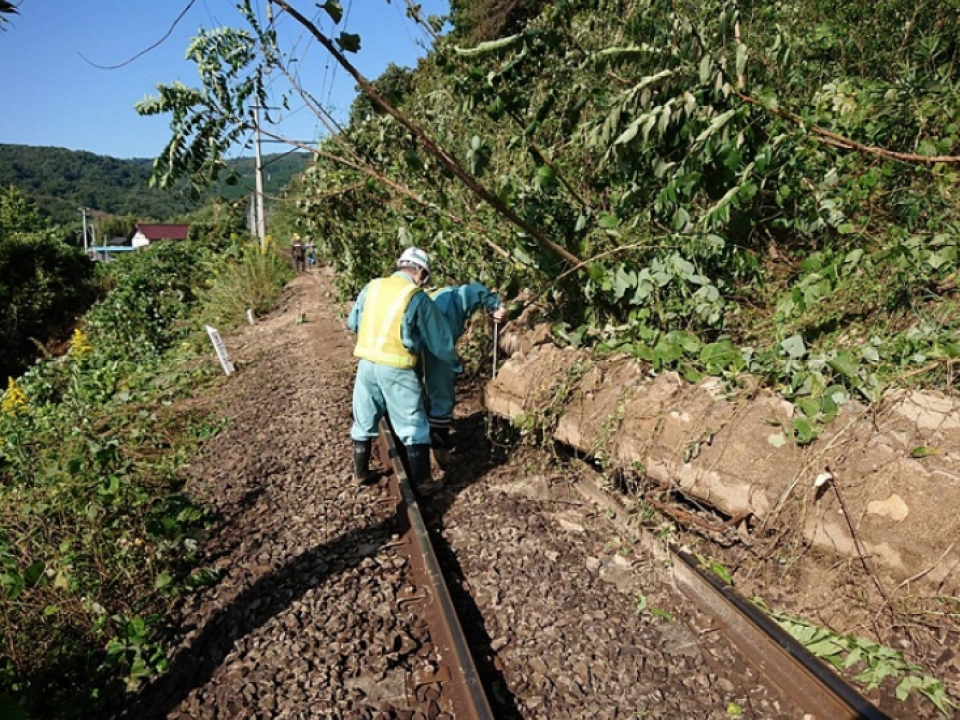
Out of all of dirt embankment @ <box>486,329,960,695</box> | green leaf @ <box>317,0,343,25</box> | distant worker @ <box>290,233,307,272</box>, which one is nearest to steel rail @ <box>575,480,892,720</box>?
dirt embankment @ <box>486,329,960,695</box>

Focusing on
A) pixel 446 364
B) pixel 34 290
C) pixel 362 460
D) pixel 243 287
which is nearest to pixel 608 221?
pixel 446 364

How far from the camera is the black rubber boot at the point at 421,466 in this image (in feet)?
15.8

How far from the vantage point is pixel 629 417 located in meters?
4.15

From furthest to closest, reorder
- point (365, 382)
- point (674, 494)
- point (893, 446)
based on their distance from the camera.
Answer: point (365, 382) → point (674, 494) → point (893, 446)

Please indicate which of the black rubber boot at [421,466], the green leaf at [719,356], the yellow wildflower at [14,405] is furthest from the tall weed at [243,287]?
the green leaf at [719,356]

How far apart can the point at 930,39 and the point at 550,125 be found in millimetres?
3597

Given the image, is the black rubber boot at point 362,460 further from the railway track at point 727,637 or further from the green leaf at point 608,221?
the green leaf at point 608,221

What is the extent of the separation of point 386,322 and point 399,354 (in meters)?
0.26

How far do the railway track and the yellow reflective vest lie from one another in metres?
1.35

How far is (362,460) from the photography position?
4957mm

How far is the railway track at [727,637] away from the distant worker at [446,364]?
1698mm

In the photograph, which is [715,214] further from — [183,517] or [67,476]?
[67,476]

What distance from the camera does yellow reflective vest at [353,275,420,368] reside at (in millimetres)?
4590

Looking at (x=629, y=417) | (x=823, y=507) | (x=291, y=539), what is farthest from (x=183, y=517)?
(x=823, y=507)
